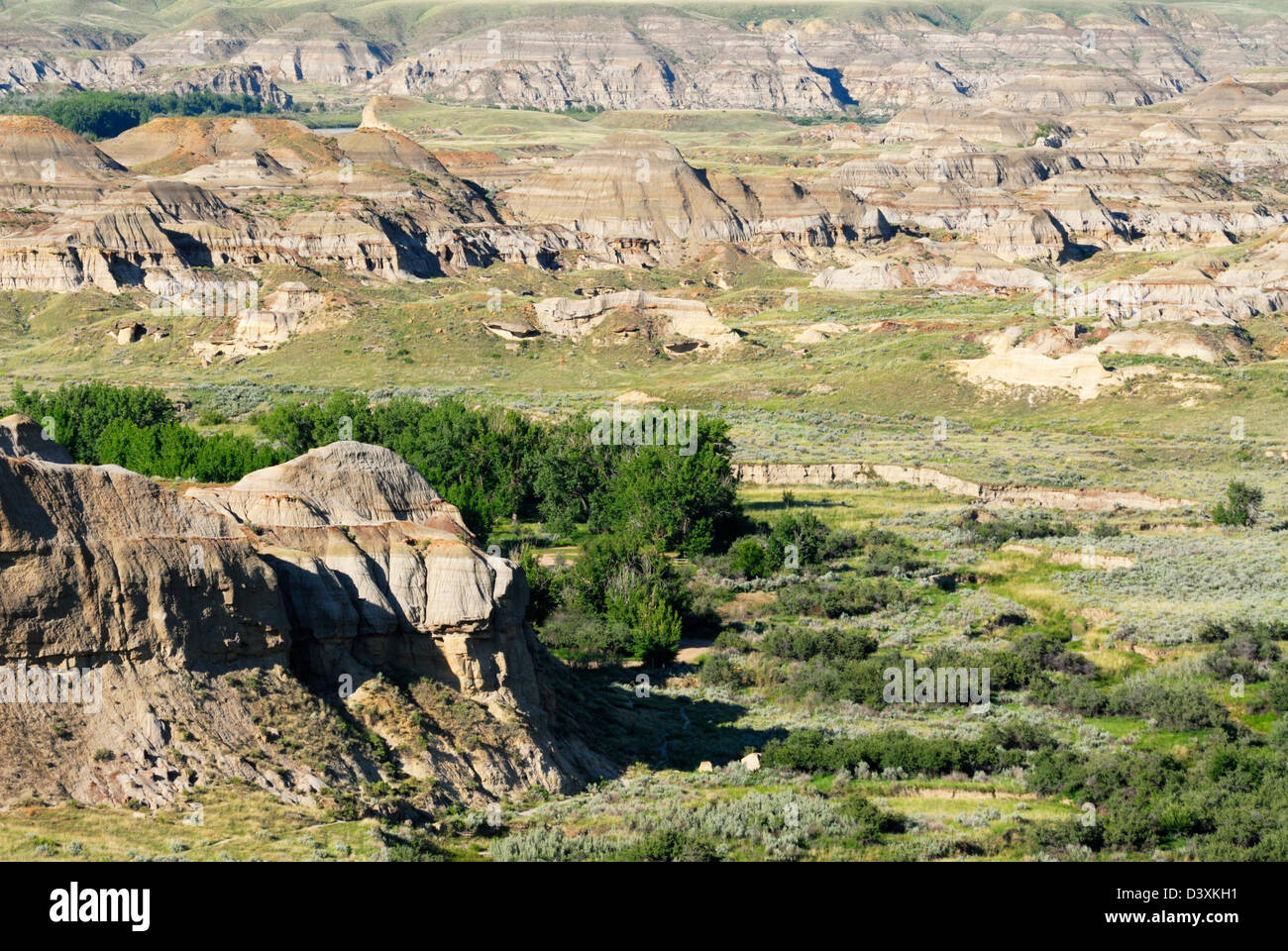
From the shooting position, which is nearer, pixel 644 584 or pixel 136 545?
pixel 136 545

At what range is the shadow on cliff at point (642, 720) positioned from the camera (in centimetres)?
3873

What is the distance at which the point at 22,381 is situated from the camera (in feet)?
350

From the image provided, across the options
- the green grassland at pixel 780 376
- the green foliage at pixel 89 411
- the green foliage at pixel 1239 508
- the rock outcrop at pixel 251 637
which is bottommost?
the green grassland at pixel 780 376

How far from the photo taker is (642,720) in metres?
42.3

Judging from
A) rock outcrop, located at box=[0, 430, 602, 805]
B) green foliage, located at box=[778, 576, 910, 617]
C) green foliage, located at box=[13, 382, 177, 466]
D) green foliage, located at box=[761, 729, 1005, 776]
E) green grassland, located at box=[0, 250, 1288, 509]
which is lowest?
green grassland, located at box=[0, 250, 1288, 509]

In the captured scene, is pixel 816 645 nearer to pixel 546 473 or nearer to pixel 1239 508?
pixel 546 473

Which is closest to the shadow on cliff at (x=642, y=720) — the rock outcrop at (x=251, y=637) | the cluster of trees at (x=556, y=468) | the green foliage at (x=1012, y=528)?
the rock outcrop at (x=251, y=637)

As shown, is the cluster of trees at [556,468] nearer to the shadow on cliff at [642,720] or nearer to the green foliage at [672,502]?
the green foliage at [672,502]

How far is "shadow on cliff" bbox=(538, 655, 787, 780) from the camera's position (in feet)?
127

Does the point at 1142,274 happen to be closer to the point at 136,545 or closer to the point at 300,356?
the point at 300,356

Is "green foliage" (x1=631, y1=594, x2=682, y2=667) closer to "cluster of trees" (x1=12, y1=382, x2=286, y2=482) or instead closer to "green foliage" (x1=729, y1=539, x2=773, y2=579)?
"green foliage" (x1=729, y1=539, x2=773, y2=579)

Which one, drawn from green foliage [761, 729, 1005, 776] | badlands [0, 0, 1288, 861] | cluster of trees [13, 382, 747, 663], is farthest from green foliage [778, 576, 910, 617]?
green foliage [761, 729, 1005, 776]
